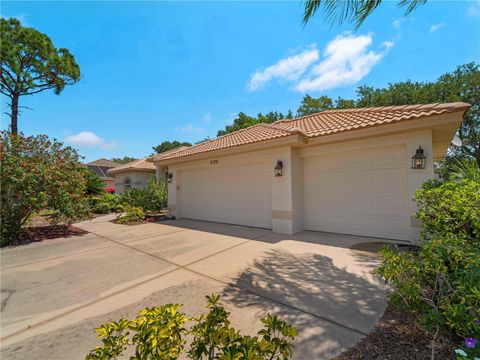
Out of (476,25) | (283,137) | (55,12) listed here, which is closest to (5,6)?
(55,12)

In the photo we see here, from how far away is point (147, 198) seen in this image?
12.8 metres

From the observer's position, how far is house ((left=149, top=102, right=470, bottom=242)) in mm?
5770

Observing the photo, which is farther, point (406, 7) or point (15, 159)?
point (15, 159)

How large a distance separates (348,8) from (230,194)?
7.61 m

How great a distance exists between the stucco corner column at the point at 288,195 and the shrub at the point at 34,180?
7921 mm

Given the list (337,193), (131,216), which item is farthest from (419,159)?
(131,216)

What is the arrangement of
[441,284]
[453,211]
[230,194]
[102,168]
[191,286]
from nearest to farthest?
[441,284] → [453,211] → [191,286] → [230,194] → [102,168]

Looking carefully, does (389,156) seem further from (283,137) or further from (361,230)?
(283,137)

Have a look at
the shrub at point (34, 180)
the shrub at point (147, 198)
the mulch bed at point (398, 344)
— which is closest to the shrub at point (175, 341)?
the mulch bed at point (398, 344)

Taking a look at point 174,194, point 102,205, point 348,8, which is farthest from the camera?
point 102,205

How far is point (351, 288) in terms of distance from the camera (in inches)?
138

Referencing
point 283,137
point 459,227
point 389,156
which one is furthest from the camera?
point 283,137

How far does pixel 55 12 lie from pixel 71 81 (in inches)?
535

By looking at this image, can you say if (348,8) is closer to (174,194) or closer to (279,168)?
(279,168)
